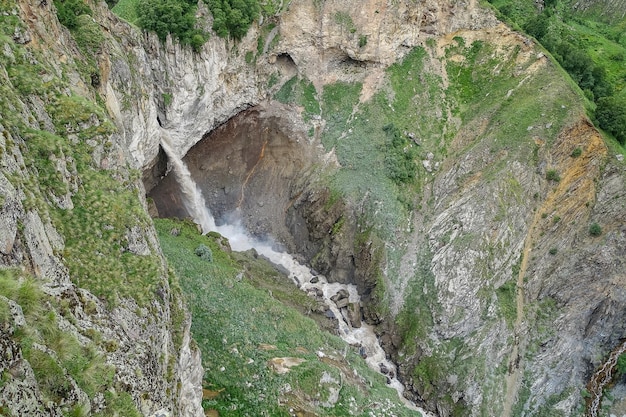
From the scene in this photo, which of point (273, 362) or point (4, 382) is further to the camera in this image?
point (273, 362)

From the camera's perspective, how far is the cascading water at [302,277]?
40344 mm

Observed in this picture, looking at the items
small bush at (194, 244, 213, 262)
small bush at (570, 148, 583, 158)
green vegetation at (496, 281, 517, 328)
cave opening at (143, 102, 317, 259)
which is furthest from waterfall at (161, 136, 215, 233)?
small bush at (570, 148, 583, 158)

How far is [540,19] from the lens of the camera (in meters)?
53.6

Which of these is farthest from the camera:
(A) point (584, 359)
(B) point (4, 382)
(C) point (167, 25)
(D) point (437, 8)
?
(D) point (437, 8)

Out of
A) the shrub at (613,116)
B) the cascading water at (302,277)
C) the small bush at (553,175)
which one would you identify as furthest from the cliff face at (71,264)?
the shrub at (613,116)

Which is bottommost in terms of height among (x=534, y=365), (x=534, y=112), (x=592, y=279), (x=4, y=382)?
(x=534, y=365)

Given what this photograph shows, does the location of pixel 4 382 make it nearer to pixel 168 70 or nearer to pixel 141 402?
pixel 141 402

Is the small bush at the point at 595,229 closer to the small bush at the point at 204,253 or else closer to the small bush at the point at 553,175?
the small bush at the point at 553,175

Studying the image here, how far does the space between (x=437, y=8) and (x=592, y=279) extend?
3460cm

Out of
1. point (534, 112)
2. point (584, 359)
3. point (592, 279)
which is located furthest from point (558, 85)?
point (584, 359)

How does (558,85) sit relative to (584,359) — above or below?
above

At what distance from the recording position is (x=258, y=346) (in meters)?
30.1

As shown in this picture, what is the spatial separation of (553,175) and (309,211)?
24.4m

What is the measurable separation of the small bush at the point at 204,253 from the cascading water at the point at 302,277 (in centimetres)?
894
